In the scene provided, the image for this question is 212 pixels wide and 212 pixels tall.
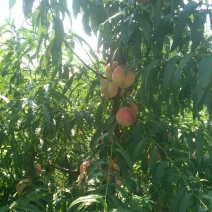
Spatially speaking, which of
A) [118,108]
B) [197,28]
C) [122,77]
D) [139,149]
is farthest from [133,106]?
[197,28]

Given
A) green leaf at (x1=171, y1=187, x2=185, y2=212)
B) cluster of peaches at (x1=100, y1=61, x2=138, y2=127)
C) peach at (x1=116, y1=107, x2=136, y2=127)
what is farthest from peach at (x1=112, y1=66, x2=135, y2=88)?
green leaf at (x1=171, y1=187, x2=185, y2=212)

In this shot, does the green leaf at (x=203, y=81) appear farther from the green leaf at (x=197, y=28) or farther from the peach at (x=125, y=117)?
the peach at (x=125, y=117)

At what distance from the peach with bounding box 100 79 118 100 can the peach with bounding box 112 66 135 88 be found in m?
0.05

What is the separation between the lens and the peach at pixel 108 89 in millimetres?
1865

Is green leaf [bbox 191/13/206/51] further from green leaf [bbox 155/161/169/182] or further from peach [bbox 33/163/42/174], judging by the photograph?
peach [bbox 33/163/42/174]

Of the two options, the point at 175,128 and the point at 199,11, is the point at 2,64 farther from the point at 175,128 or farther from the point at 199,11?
the point at 199,11

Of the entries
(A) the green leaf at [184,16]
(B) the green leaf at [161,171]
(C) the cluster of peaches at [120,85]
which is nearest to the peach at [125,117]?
(C) the cluster of peaches at [120,85]

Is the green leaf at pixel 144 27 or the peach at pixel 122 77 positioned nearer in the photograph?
the green leaf at pixel 144 27

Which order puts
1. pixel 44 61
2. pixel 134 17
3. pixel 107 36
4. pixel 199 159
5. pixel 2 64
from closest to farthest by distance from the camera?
pixel 134 17 < pixel 199 159 < pixel 107 36 < pixel 44 61 < pixel 2 64

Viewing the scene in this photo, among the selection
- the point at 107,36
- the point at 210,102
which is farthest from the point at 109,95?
the point at 210,102

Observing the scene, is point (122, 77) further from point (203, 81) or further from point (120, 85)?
point (203, 81)

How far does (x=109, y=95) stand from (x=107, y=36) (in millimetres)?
329

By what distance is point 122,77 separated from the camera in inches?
70.2

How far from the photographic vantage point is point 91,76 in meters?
→ 2.19
